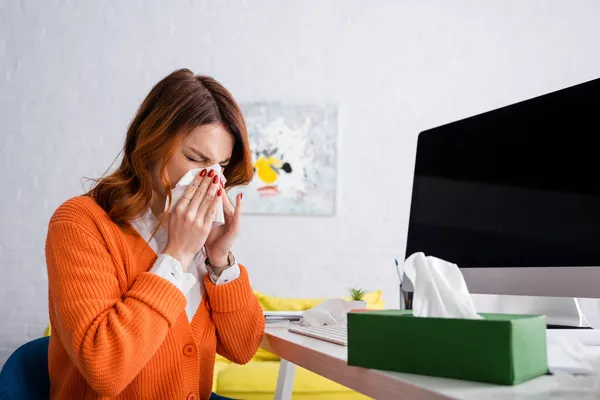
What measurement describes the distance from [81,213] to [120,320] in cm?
25

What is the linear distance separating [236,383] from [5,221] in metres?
1.75

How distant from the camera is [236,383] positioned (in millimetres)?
2326

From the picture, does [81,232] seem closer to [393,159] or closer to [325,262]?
Result: [325,262]

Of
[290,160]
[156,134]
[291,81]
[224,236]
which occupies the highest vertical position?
[291,81]

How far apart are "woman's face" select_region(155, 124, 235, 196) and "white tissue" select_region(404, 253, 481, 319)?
2.26 feet

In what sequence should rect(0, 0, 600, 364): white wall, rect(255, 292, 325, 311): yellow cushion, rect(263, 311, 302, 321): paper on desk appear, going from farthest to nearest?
1. rect(0, 0, 600, 364): white wall
2. rect(255, 292, 325, 311): yellow cushion
3. rect(263, 311, 302, 321): paper on desk

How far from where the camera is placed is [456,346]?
59 centimetres

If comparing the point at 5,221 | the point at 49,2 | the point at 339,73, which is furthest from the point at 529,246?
the point at 49,2

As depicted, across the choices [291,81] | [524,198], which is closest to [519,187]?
[524,198]

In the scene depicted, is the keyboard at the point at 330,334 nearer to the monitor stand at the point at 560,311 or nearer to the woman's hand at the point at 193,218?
the woman's hand at the point at 193,218

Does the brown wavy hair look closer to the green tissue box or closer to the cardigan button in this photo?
the cardigan button

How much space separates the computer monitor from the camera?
0.92m

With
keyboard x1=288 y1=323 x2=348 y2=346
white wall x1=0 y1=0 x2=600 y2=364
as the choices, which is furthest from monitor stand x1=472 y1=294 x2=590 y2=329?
white wall x1=0 y1=0 x2=600 y2=364

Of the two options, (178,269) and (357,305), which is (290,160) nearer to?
(357,305)
